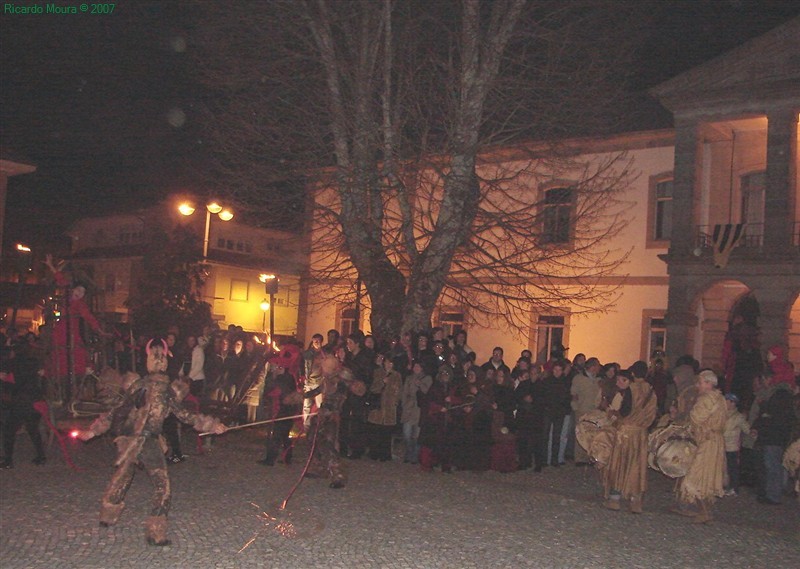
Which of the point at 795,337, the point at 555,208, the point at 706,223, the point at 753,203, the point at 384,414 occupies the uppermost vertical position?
the point at 753,203

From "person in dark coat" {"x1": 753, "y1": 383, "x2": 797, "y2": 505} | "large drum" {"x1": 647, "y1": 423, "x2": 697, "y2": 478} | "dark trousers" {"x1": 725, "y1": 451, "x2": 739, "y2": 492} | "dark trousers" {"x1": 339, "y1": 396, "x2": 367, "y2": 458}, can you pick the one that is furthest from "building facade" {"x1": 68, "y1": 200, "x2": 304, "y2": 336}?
"large drum" {"x1": 647, "y1": 423, "x2": 697, "y2": 478}

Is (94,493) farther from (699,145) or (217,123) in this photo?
(699,145)

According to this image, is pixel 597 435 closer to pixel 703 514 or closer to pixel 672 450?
pixel 672 450

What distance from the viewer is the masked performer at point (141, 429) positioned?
7.98 m

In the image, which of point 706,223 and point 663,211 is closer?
point 706,223

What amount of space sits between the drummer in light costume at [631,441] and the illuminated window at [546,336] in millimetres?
16304

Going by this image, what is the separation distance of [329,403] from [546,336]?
16912mm

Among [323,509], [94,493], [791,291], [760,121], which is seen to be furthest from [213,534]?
[760,121]

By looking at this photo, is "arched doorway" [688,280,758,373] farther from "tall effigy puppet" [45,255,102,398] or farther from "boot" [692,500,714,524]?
"tall effigy puppet" [45,255,102,398]

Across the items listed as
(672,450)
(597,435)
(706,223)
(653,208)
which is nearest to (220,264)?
(653,208)

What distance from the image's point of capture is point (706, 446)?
992 cm

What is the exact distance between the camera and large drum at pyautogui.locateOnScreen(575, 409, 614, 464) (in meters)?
10.5

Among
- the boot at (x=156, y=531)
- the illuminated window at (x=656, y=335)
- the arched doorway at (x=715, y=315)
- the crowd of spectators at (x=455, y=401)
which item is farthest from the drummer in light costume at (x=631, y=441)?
the illuminated window at (x=656, y=335)

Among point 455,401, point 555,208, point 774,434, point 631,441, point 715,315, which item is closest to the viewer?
point 631,441
